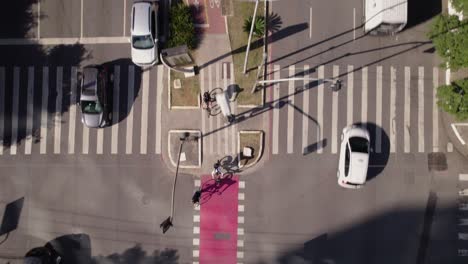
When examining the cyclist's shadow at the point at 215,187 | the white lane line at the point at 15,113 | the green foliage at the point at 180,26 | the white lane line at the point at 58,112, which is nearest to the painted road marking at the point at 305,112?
the cyclist's shadow at the point at 215,187

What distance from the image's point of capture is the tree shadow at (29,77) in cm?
4041

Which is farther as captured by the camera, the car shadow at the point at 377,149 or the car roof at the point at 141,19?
the car shadow at the point at 377,149

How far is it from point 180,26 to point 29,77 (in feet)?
46.5

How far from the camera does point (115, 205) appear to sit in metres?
39.8

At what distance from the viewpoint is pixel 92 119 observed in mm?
38969

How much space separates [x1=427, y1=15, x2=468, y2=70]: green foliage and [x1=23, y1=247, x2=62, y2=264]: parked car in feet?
117

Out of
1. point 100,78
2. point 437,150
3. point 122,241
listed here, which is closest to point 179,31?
point 100,78

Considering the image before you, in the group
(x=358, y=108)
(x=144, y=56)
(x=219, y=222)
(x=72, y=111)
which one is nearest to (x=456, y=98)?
(x=358, y=108)

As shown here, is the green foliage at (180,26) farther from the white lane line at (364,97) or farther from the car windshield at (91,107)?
the white lane line at (364,97)

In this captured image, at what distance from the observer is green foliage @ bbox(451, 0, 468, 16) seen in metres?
33.7

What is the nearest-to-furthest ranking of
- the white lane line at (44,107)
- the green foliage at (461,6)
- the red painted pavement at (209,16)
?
1. the green foliage at (461,6)
2. the red painted pavement at (209,16)
3. the white lane line at (44,107)

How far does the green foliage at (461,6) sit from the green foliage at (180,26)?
20726mm

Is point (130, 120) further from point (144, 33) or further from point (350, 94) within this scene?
point (350, 94)

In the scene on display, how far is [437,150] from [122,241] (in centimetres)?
2785
